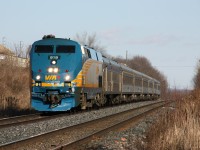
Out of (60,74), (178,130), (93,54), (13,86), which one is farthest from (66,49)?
(13,86)

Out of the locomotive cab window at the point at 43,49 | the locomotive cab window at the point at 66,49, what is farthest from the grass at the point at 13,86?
the locomotive cab window at the point at 66,49

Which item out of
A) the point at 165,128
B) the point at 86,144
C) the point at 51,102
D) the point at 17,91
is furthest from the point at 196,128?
the point at 17,91

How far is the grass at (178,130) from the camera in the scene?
8.76 m

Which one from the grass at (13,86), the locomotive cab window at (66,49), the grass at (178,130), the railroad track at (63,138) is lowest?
the railroad track at (63,138)

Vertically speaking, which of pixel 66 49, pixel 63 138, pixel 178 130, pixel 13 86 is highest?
pixel 66 49

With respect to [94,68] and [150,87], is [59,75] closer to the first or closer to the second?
[94,68]

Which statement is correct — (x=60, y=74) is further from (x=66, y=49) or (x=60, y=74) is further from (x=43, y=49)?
(x=43, y=49)

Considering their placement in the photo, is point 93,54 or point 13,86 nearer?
point 93,54

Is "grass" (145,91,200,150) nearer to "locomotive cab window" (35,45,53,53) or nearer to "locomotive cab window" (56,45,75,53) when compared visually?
"locomotive cab window" (56,45,75,53)

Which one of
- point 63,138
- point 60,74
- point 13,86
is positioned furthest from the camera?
point 13,86

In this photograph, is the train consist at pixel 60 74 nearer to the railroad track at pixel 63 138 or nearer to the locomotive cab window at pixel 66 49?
the locomotive cab window at pixel 66 49

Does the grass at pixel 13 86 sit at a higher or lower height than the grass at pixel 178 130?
higher

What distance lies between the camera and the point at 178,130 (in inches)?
383

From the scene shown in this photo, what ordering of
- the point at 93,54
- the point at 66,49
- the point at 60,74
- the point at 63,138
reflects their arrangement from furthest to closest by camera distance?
the point at 93,54 < the point at 66,49 < the point at 60,74 < the point at 63,138
